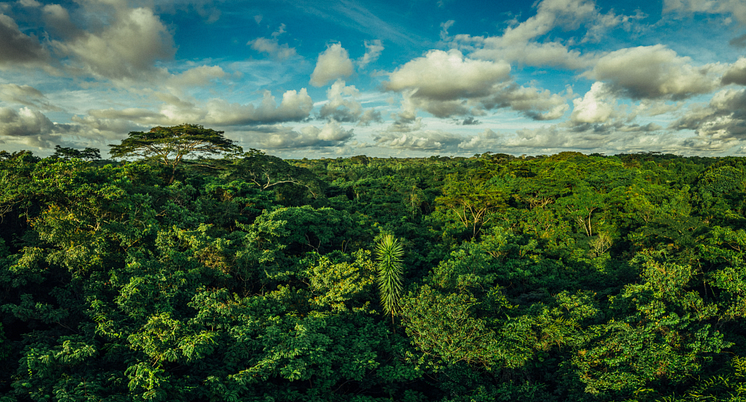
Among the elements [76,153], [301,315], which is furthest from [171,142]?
[301,315]

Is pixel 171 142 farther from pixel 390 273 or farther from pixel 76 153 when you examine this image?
pixel 390 273

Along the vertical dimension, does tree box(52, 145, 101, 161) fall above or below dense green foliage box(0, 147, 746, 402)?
above

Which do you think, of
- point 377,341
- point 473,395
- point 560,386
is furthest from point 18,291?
point 560,386

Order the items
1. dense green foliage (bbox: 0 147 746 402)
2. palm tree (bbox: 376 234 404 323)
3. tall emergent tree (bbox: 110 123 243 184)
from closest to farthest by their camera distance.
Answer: dense green foliage (bbox: 0 147 746 402) → palm tree (bbox: 376 234 404 323) → tall emergent tree (bbox: 110 123 243 184)

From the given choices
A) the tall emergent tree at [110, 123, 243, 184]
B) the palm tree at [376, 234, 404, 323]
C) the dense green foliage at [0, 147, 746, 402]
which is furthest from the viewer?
the tall emergent tree at [110, 123, 243, 184]

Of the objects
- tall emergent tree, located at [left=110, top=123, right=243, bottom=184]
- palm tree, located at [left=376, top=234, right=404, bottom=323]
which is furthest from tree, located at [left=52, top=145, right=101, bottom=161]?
palm tree, located at [left=376, top=234, right=404, bottom=323]

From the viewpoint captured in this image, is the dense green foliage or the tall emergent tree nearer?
the dense green foliage

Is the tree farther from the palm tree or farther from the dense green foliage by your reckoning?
the palm tree
